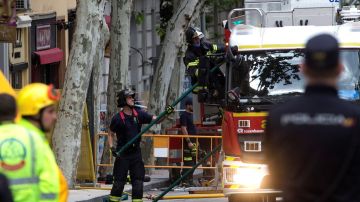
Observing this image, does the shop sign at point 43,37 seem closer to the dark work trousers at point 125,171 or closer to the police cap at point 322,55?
the dark work trousers at point 125,171

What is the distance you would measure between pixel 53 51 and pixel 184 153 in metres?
9.88

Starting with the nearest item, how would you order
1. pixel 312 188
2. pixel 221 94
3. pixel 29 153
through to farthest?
→ pixel 312 188, pixel 29 153, pixel 221 94

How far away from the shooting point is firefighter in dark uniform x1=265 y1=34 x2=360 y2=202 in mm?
5875

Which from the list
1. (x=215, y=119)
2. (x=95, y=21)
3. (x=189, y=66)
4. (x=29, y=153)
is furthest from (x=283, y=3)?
(x=29, y=153)

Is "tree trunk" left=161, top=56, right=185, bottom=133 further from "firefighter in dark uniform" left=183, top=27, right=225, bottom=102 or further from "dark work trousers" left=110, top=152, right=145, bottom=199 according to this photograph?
"dark work trousers" left=110, top=152, right=145, bottom=199

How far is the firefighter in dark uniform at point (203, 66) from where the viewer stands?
1538cm

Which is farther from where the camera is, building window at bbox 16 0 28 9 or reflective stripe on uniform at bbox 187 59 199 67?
building window at bbox 16 0 28 9

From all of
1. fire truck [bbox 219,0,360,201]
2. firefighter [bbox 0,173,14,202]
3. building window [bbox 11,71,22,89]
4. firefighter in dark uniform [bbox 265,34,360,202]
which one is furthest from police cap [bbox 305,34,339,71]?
building window [bbox 11,71,22,89]

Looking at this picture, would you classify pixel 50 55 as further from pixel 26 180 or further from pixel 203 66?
pixel 26 180

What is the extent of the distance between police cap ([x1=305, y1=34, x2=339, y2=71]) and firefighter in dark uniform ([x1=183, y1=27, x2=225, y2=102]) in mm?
9324

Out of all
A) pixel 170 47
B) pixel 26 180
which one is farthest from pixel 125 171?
pixel 170 47

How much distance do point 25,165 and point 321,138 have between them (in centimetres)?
229

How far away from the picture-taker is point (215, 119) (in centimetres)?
2302

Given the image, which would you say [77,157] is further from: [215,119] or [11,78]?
[11,78]
